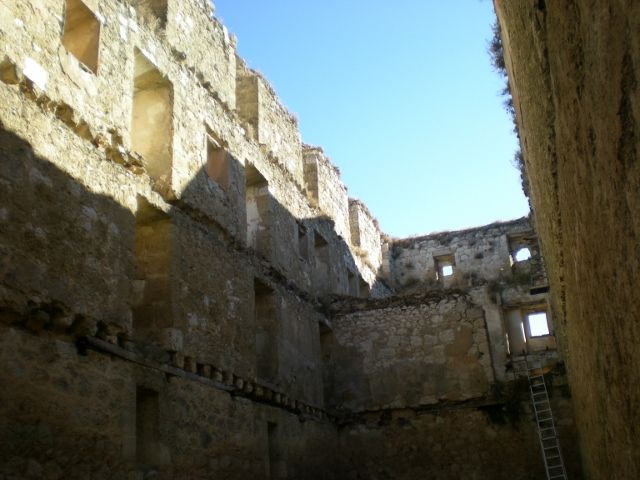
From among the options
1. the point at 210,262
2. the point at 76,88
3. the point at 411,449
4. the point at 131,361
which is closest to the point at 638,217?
the point at 131,361

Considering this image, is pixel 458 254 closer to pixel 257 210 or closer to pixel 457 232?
pixel 457 232

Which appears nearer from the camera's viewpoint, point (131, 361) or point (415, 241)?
point (131, 361)

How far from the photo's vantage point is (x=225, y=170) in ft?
38.2

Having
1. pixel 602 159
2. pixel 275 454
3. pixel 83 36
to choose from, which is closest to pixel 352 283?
pixel 275 454

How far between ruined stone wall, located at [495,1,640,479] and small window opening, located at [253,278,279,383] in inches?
307

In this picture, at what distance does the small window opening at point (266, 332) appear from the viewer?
11938 millimetres

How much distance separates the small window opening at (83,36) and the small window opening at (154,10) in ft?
6.50

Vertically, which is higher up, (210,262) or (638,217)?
(210,262)

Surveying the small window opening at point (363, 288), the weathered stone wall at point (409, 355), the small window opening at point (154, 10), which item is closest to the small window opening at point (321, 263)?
the weathered stone wall at point (409, 355)

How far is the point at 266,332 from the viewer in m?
12.3

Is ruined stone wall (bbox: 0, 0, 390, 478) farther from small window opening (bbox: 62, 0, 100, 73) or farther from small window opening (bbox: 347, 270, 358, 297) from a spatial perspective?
small window opening (bbox: 347, 270, 358, 297)

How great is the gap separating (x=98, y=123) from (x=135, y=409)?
3217 mm

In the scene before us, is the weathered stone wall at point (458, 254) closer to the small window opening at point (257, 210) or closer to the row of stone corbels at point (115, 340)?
the small window opening at point (257, 210)

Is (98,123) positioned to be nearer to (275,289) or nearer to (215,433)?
(215,433)
